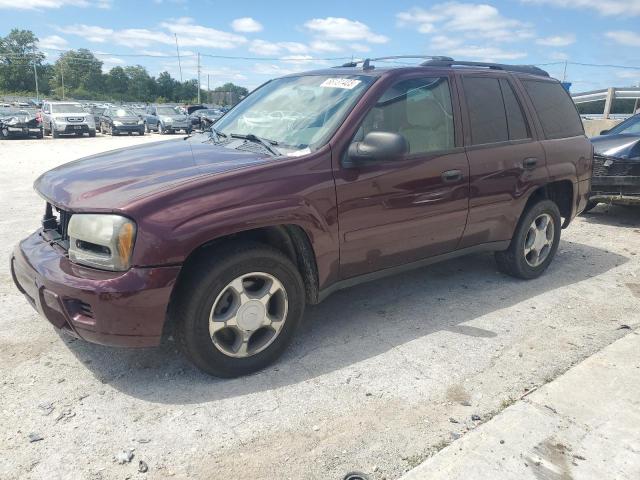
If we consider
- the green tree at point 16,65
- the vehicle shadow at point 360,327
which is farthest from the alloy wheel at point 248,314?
the green tree at point 16,65

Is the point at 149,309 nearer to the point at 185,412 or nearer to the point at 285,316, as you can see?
the point at 185,412

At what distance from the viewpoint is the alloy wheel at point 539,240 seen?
4637 millimetres

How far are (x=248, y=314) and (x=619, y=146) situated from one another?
6.35 metres

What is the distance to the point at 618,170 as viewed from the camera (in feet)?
22.7

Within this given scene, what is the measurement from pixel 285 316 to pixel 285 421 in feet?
2.19

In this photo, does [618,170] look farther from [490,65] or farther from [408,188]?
[408,188]

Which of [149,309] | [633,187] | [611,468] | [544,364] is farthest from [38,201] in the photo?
[633,187]

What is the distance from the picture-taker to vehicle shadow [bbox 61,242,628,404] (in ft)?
9.71

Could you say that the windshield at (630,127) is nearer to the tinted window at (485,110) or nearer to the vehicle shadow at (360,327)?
the vehicle shadow at (360,327)

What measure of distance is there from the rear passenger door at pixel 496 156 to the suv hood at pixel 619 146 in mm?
3300

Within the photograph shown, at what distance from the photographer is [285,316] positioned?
3.10 meters

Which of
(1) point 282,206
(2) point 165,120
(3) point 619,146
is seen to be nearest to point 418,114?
(1) point 282,206

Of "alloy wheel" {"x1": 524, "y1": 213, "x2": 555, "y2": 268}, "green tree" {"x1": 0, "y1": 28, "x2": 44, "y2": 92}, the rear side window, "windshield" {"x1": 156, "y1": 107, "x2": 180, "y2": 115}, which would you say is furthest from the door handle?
"green tree" {"x1": 0, "y1": 28, "x2": 44, "y2": 92}

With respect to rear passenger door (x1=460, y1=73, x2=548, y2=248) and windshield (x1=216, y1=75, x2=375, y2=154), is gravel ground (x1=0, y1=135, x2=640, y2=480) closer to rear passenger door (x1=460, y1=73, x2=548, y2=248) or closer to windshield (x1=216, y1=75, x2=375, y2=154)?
rear passenger door (x1=460, y1=73, x2=548, y2=248)
